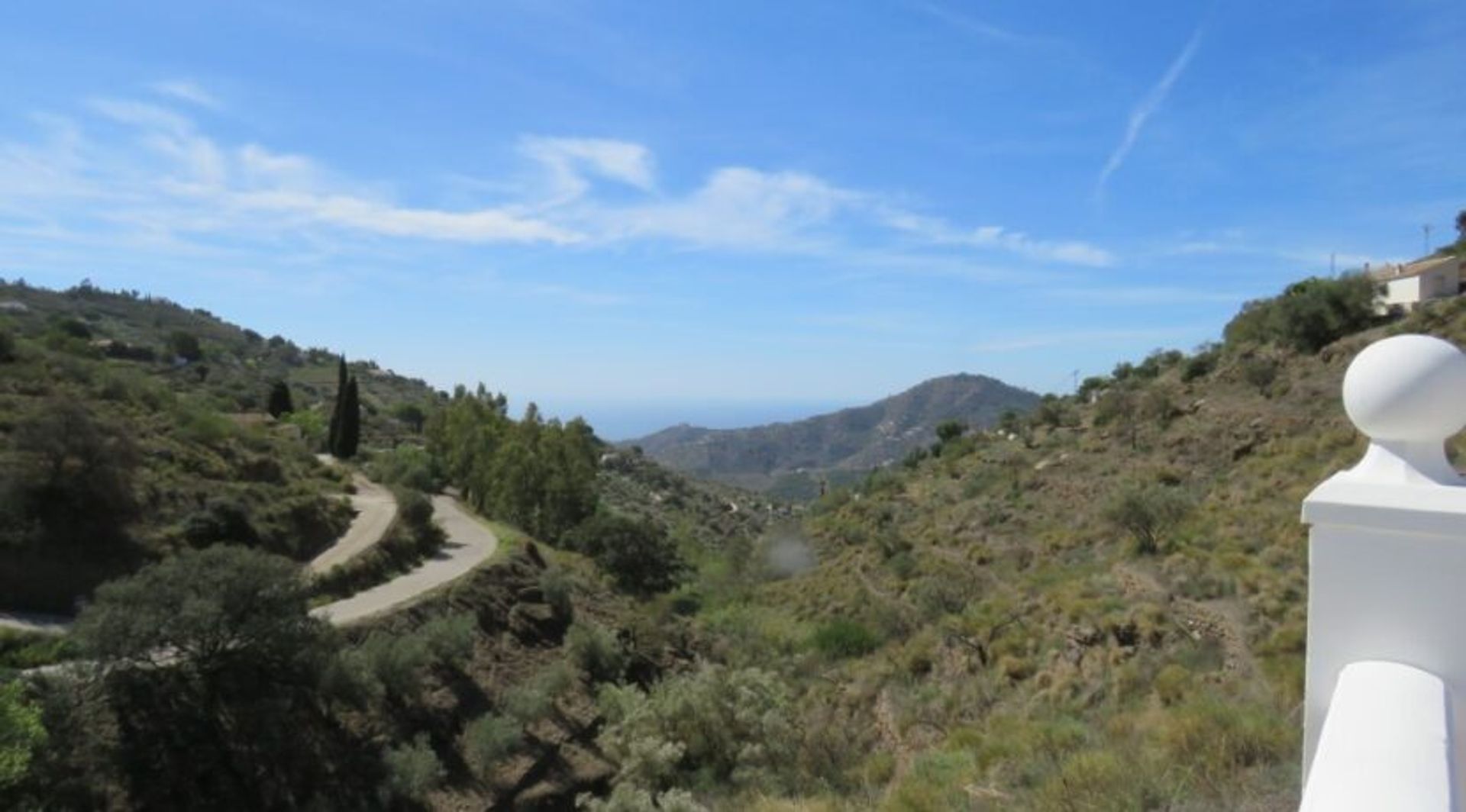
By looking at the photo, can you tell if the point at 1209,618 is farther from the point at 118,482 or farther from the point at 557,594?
the point at 118,482

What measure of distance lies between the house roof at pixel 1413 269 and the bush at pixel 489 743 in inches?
1534

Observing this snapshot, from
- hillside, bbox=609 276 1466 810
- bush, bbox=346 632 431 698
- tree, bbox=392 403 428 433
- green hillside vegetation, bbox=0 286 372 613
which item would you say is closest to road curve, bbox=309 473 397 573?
green hillside vegetation, bbox=0 286 372 613

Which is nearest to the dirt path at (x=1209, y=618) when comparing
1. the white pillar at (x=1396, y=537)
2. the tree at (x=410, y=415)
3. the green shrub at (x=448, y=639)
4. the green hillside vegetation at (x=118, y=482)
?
the white pillar at (x=1396, y=537)

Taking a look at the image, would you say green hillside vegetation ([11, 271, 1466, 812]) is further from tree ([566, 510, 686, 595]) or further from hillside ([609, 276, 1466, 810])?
tree ([566, 510, 686, 595])

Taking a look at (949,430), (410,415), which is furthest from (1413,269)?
(410,415)

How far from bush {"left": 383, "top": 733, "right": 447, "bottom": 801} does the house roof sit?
4044 centimetres

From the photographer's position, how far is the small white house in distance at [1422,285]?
3397 centimetres

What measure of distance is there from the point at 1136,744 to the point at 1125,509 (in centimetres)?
1288

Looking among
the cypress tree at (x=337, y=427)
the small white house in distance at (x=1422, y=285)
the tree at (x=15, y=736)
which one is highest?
the small white house in distance at (x=1422, y=285)

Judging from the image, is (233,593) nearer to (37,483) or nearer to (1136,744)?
(37,483)

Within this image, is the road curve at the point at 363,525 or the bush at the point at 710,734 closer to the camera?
the bush at the point at 710,734

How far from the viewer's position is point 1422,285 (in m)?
34.2

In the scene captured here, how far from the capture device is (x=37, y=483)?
18219 mm

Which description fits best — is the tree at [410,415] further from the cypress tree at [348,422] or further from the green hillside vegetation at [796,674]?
the green hillside vegetation at [796,674]
